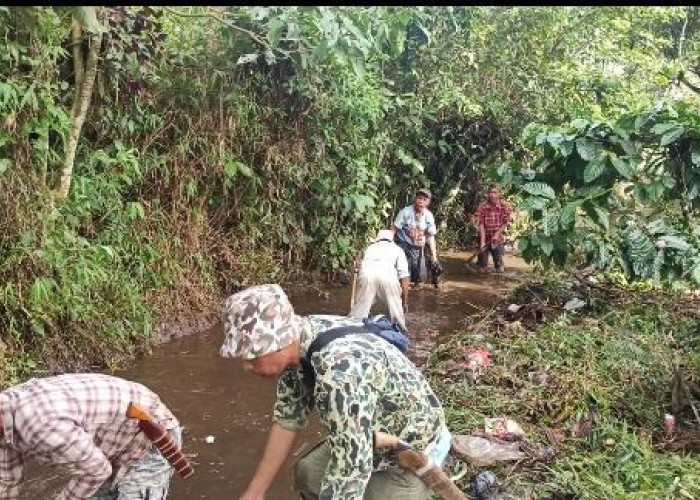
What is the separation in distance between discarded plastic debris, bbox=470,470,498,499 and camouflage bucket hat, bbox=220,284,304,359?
203 cm

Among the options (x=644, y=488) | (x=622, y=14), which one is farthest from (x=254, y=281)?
(x=622, y=14)

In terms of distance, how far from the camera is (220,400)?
587 cm

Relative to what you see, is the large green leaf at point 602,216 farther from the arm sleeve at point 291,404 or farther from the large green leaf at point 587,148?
the arm sleeve at point 291,404

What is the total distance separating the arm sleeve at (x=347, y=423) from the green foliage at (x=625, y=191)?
393 cm

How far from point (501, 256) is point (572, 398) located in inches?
276

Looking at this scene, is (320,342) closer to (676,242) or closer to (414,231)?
(676,242)

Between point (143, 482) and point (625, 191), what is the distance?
472 cm

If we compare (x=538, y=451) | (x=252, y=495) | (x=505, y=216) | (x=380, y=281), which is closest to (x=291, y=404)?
(x=252, y=495)

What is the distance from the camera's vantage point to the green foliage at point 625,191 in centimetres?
558

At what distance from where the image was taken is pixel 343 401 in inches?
87.8

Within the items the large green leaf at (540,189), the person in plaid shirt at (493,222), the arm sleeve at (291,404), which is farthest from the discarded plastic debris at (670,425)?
the person in plaid shirt at (493,222)

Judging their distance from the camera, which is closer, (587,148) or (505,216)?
(587,148)

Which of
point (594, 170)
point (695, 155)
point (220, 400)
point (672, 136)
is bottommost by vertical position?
point (220, 400)

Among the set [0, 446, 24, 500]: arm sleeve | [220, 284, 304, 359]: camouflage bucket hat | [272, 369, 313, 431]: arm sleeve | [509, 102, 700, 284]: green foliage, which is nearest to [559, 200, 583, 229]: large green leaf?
[509, 102, 700, 284]: green foliage
